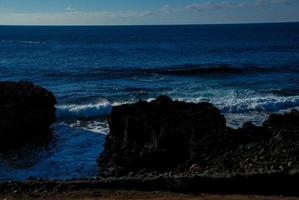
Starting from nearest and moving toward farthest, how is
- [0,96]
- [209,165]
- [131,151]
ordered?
[209,165] < [131,151] < [0,96]

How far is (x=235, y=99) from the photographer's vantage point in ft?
118

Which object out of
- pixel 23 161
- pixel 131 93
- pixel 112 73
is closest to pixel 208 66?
pixel 112 73

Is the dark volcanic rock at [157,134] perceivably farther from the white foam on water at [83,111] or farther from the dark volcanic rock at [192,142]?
the white foam on water at [83,111]

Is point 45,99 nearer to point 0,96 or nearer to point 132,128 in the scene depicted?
point 0,96

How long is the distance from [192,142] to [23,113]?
33.3 ft

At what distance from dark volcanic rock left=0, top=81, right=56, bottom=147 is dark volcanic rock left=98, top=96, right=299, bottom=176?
5.62m

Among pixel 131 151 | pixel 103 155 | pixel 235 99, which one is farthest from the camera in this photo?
pixel 235 99

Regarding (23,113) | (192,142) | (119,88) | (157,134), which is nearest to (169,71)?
(119,88)

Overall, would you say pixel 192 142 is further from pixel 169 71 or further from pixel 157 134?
pixel 169 71

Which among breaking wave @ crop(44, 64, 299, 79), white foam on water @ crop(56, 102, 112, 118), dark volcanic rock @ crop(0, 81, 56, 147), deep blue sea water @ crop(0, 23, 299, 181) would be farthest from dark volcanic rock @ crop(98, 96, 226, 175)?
breaking wave @ crop(44, 64, 299, 79)

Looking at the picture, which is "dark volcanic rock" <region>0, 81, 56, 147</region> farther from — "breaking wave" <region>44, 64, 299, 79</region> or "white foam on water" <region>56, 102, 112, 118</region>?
"breaking wave" <region>44, 64, 299, 79</region>

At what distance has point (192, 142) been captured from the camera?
17125 millimetres

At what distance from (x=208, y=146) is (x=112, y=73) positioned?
37552mm

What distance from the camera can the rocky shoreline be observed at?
41.9ft
